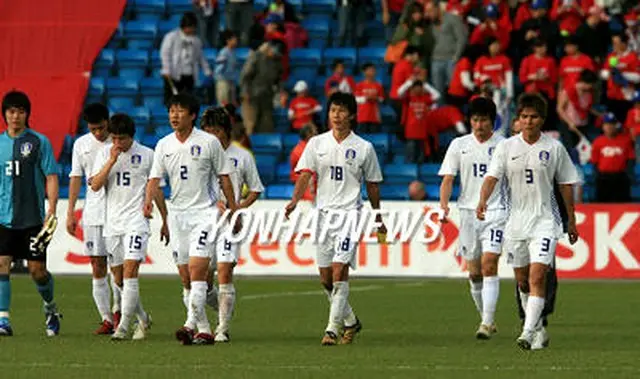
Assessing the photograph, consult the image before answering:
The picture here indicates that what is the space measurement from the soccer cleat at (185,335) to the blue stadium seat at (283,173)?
57.1 ft

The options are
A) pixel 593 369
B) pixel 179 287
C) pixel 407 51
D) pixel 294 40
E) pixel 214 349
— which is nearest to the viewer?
pixel 593 369

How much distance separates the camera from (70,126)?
31.8 metres

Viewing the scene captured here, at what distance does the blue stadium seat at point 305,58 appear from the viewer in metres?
37.1

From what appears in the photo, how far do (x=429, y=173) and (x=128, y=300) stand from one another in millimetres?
16380

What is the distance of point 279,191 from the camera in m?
33.8

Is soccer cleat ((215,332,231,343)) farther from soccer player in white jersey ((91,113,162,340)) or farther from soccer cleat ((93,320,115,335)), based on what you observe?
soccer cleat ((93,320,115,335))

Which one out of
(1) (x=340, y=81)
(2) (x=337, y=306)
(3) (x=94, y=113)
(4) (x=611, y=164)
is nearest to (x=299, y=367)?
(2) (x=337, y=306)

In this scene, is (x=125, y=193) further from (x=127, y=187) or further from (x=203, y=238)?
(x=203, y=238)

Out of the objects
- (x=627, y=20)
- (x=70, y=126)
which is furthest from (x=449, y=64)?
(x=70, y=126)

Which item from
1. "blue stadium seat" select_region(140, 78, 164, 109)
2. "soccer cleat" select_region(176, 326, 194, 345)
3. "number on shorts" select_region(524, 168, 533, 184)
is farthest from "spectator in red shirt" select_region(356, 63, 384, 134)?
"number on shorts" select_region(524, 168, 533, 184)

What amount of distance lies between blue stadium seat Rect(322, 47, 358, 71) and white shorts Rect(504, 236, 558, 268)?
19.7 metres

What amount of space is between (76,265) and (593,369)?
17417 millimetres

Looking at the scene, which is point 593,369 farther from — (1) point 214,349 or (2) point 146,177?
(2) point 146,177

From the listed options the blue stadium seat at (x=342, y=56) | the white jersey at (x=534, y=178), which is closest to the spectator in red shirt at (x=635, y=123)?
the blue stadium seat at (x=342, y=56)
